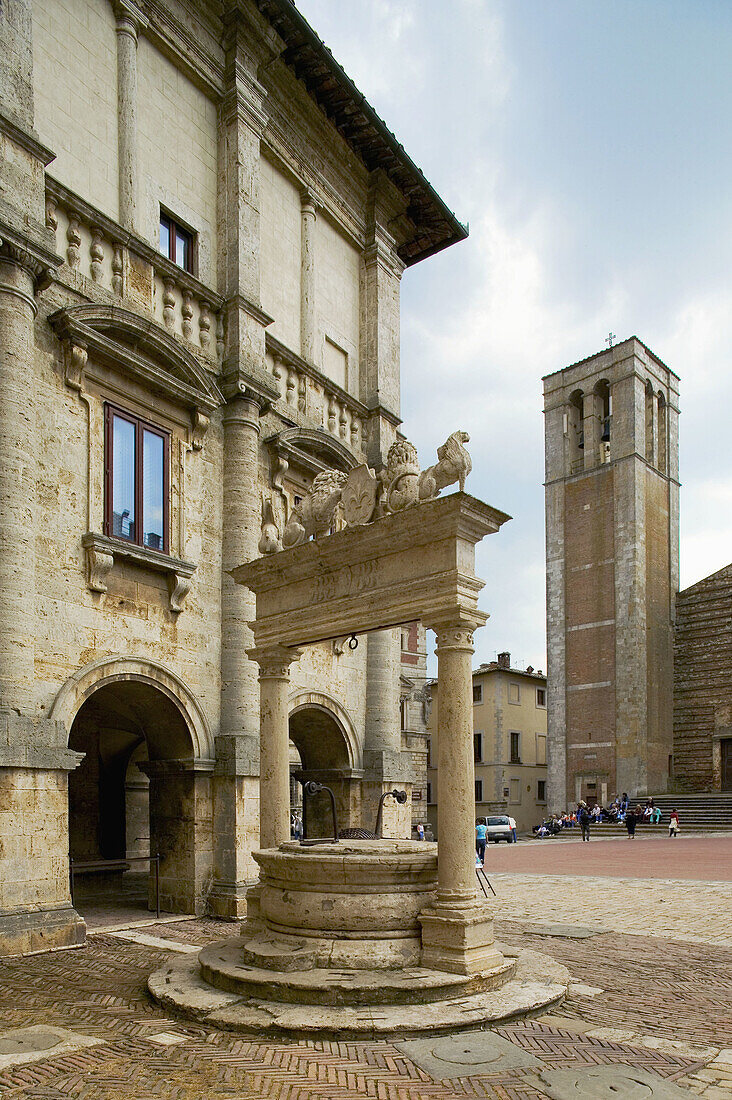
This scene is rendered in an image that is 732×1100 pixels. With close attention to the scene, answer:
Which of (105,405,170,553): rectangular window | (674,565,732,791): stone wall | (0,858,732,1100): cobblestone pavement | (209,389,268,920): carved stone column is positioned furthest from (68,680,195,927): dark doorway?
(674,565,732,791): stone wall

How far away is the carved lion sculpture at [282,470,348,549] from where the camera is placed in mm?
10609

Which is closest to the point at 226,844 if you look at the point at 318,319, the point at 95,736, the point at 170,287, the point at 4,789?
the point at 4,789

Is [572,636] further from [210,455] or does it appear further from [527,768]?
[210,455]

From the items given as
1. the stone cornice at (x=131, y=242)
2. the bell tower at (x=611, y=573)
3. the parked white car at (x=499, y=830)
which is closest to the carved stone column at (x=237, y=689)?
the stone cornice at (x=131, y=242)

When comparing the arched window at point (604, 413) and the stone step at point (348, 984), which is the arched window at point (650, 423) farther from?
the stone step at point (348, 984)

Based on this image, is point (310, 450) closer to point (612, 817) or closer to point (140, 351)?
point (140, 351)

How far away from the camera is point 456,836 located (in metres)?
8.45

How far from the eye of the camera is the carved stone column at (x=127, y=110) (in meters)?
13.6

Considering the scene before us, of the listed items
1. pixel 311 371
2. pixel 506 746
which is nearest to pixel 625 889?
pixel 311 371

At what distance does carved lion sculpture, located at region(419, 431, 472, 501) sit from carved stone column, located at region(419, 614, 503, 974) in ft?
4.44

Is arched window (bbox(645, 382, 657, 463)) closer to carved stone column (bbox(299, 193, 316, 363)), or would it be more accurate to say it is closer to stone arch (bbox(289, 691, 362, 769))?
carved stone column (bbox(299, 193, 316, 363))

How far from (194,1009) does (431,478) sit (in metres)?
5.21

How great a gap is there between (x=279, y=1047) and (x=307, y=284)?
14146 mm

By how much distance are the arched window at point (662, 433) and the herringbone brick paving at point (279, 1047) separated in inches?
1595
